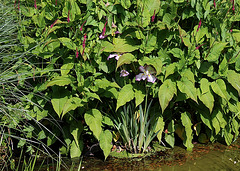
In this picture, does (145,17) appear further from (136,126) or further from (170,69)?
(136,126)

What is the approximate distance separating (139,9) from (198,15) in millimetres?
502

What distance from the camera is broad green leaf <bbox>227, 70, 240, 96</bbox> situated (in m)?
2.69

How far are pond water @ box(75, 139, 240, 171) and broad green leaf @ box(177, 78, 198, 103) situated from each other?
2.03 feet

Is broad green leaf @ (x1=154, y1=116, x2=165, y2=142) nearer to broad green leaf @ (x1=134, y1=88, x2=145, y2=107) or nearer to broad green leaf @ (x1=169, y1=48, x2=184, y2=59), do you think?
broad green leaf @ (x1=134, y1=88, x2=145, y2=107)

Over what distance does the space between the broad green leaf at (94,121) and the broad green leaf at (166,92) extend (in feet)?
1.78

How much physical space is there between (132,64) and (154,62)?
0.73 ft

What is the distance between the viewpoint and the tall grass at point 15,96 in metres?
2.65

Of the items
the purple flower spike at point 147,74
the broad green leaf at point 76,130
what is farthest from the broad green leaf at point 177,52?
the broad green leaf at point 76,130

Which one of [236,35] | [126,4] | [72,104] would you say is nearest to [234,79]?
[236,35]

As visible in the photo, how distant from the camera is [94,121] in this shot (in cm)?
266

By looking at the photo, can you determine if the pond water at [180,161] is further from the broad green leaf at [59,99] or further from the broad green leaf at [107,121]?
the broad green leaf at [59,99]

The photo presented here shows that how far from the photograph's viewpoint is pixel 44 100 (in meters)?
2.86

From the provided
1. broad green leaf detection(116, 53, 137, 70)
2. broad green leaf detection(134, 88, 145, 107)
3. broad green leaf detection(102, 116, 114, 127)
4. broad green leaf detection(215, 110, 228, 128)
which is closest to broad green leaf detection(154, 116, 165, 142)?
broad green leaf detection(134, 88, 145, 107)

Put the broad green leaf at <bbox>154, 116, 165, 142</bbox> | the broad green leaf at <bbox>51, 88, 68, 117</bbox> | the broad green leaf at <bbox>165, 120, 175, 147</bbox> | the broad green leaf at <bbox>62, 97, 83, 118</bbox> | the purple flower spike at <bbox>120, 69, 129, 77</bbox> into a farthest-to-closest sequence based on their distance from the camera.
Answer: the broad green leaf at <bbox>165, 120, 175, 147</bbox> < the broad green leaf at <bbox>154, 116, 165, 142</bbox> < the purple flower spike at <bbox>120, 69, 129, 77</bbox> < the broad green leaf at <bbox>51, 88, 68, 117</bbox> < the broad green leaf at <bbox>62, 97, 83, 118</bbox>
